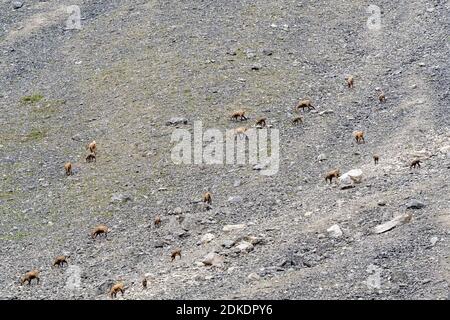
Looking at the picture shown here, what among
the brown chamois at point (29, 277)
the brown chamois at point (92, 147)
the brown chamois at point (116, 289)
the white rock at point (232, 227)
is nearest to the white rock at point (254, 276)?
the white rock at point (232, 227)

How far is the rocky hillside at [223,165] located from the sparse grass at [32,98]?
0.20 feet

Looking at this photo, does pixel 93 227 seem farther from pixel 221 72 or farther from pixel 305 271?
pixel 221 72

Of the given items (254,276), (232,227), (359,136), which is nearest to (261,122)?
(359,136)

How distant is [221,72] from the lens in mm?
48000

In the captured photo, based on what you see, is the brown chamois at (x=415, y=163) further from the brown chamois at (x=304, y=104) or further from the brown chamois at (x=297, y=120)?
the brown chamois at (x=304, y=104)

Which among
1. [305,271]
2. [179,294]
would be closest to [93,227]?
[179,294]

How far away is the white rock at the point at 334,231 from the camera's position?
1350 inches

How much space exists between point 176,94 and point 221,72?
2.79m

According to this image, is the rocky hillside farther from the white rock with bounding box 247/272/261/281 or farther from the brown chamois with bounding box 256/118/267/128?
the brown chamois with bounding box 256/118/267/128

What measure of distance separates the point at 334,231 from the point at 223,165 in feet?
25.9

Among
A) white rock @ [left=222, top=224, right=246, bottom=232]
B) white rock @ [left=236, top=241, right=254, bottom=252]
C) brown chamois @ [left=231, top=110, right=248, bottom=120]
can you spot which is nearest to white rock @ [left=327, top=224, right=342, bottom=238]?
white rock @ [left=236, top=241, right=254, bottom=252]

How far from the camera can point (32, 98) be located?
4922cm

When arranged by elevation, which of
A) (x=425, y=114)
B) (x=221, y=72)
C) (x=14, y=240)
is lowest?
(x=14, y=240)

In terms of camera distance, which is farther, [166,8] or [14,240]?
[166,8]
